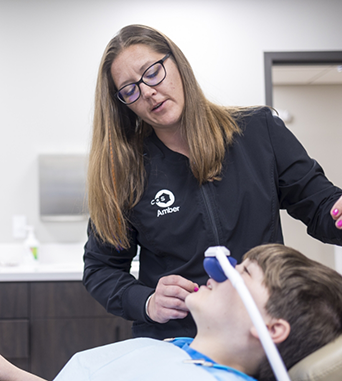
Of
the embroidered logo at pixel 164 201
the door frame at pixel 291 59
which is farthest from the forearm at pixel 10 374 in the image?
the door frame at pixel 291 59

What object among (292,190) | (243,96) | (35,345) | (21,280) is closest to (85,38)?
(243,96)

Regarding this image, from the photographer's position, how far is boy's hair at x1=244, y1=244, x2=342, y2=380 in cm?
84

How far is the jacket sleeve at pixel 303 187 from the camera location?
107 centimetres

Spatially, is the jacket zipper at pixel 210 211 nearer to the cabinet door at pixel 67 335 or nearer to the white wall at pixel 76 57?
the cabinet door at pixel 67 335

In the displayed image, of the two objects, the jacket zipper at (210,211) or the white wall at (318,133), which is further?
the white wall at (318,133)

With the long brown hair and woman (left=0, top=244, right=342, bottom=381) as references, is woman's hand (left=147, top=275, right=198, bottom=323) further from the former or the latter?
the long brown hair

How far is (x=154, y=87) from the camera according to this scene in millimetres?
1135

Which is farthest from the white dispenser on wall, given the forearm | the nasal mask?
the nasal mask

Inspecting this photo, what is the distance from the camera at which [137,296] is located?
1.10 metres

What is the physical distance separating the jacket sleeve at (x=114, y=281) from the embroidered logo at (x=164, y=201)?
143mm

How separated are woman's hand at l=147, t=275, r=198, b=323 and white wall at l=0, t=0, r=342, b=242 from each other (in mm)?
1983

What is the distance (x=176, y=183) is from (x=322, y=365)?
0.61 metres

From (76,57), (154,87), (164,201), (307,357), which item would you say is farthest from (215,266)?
(76,57)

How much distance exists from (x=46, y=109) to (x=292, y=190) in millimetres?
2210
